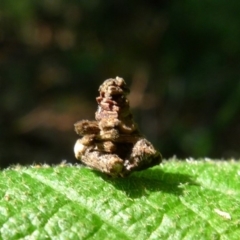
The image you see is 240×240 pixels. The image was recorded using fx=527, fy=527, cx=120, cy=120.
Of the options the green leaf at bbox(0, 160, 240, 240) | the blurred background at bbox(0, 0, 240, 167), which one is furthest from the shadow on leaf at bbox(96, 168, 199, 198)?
the blurred background at bbox(0, 0, 240, 167)

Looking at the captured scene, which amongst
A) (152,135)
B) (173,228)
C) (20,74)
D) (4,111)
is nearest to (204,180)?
(173,228)

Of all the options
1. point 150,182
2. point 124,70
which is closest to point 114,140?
point 150,182

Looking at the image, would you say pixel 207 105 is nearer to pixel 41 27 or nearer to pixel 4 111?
pixel 4 111

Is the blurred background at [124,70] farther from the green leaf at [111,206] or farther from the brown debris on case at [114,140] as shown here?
the brown debris on case at [114,140]

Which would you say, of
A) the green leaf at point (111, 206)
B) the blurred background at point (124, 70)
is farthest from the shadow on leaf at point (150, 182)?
the blurred background at point (124, 70)

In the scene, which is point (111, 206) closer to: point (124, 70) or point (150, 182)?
point (150, 182)

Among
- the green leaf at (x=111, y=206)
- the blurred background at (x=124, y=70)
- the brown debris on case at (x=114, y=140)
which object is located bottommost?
the green leaf at (x=111, y=206)
